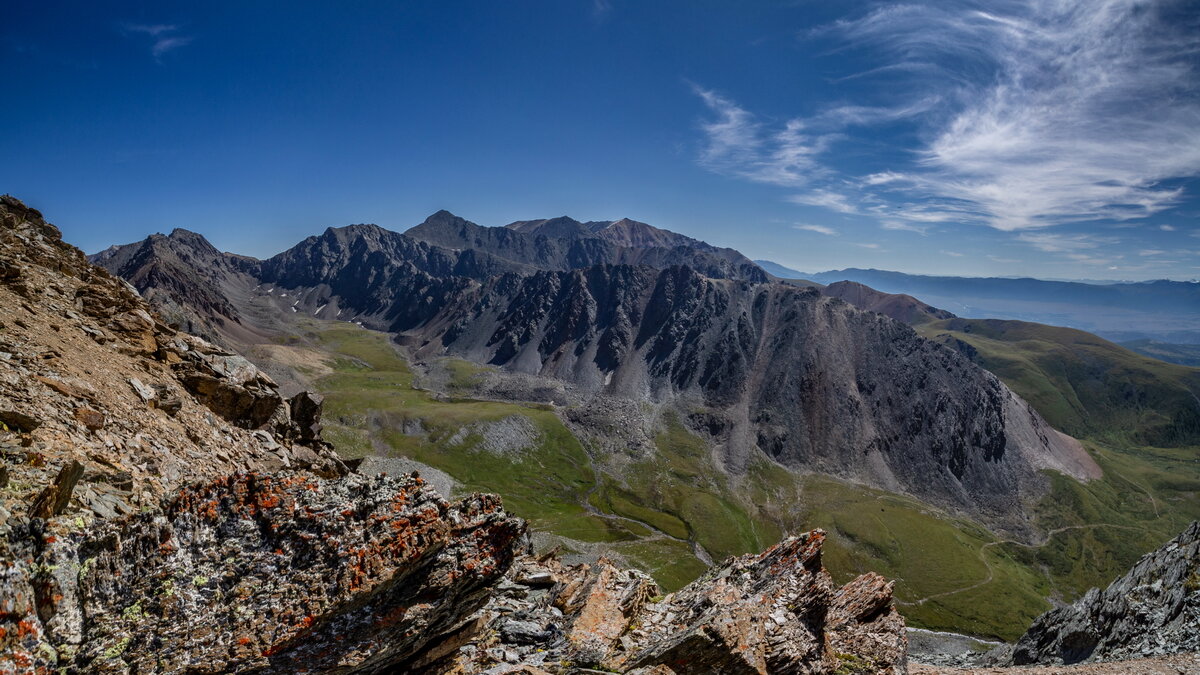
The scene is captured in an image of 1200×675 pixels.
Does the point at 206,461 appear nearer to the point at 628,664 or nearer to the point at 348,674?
the point at 348,674

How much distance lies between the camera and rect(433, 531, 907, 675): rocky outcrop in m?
15.3

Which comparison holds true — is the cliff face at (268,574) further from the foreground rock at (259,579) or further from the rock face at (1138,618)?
the rock face at (1138,618)

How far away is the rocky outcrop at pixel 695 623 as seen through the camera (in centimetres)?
1533

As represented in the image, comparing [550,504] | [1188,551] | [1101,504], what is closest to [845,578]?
[550,504]

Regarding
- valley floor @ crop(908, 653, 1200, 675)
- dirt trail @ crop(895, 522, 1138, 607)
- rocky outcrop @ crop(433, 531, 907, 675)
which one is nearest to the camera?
rocky outcrop @ crop(433, 531, 907, 675)

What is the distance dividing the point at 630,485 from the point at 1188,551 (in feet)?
504

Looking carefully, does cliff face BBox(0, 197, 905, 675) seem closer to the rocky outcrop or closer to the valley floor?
the rocky outcrop

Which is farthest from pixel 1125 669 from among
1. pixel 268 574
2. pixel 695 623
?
pixel 268 574

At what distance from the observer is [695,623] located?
16750mm

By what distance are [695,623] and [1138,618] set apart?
4865 centimetres

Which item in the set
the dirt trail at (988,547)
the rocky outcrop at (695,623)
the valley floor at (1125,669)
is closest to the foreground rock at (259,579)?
the rocky outcrop at (695,623)

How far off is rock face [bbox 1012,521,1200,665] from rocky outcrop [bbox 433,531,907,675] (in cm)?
3227

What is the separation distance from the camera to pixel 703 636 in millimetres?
15445

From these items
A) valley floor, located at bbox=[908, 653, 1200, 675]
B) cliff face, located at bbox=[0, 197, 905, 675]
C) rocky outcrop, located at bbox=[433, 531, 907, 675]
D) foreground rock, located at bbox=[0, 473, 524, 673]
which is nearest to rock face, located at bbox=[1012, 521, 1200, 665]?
valley floor, located at bbox=[908, 653, 1200, 675]
